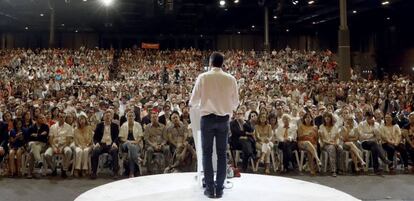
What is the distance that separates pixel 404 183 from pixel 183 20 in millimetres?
23675

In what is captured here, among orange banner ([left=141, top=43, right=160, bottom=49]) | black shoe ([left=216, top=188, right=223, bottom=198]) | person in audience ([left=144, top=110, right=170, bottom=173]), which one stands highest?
orange banner ([left=141, top=43, right=160, bottom=49])

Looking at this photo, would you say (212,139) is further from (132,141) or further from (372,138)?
(372,138)

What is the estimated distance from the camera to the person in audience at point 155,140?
733 cm

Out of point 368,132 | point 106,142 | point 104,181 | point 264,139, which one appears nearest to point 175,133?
point 106,142

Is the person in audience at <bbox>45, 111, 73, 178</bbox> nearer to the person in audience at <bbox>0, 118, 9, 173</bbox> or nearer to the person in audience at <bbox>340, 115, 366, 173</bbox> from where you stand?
the person in audience at <bbox>0, 118, 9, 173</bbox>

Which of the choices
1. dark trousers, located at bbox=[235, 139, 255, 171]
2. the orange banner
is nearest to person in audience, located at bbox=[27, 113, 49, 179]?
dark trousers, located at bbox=[235, 139, 255, 171]

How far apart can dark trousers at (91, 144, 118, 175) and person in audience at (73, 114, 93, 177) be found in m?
0.11

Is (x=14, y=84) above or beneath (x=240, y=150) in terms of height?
above

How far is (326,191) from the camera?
14.3 ft

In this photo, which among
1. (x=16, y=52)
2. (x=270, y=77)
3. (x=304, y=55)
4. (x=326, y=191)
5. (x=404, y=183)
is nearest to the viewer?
(x=326, y=191)

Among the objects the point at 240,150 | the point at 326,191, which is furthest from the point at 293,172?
the point at 326,191

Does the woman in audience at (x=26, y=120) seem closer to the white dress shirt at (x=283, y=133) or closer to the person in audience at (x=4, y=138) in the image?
the person in audience at (x=4, y=138)

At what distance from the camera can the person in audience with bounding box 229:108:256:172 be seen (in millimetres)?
7340

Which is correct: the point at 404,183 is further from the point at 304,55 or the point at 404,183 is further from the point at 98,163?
the point at 304,55
